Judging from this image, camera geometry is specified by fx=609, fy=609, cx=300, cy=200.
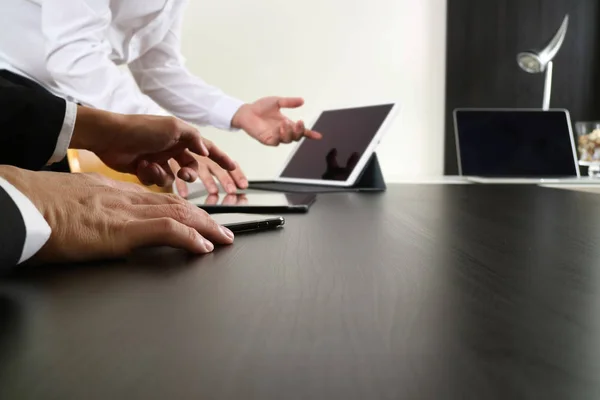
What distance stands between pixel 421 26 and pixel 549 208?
3.00 m

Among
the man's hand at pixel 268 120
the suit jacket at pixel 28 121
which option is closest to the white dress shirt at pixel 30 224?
the suit jacket at pixel 28 121

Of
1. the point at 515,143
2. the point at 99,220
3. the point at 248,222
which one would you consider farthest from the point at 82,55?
the point at 515,143

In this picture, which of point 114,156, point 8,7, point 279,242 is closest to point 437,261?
point 279,242

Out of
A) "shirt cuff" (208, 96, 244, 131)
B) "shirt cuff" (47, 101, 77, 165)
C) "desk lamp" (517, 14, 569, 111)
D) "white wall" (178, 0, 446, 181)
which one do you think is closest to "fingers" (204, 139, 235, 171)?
"shirt cuff" (47, 101, 77, 165)

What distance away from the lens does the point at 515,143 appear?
2238 mm

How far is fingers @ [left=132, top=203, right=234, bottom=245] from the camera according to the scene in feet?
1.81

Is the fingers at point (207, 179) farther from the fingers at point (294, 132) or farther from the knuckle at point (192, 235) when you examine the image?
the knuckle at point (192, 235)

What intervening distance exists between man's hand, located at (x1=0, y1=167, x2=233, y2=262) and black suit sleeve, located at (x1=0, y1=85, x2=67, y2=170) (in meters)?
0.24

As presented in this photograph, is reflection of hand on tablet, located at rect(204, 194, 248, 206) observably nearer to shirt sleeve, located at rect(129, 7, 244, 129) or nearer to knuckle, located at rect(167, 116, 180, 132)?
knuckle, located at rect(167, 116, 180, 132)

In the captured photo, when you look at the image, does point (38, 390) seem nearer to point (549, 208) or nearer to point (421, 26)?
point (549, 208)

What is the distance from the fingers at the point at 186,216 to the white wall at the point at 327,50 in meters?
3.22

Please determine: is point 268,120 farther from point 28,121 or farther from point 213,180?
point 28,121

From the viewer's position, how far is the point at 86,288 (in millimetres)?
392

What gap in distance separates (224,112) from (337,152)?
53 cm
